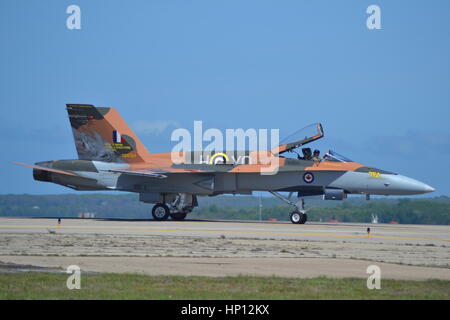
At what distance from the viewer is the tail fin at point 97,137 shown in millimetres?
35156

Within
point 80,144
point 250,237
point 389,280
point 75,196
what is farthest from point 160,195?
point 75,196

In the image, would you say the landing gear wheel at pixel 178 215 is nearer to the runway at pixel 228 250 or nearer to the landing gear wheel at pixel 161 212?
the landing gear wheel at pixel 161 212

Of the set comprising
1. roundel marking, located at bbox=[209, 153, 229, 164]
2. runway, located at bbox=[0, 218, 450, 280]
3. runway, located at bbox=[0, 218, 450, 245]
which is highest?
roundel marking, located at bbox=[209, 153, 229, 164]

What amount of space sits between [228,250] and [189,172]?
13.1 m

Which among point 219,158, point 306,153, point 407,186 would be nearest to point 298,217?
point 306,153

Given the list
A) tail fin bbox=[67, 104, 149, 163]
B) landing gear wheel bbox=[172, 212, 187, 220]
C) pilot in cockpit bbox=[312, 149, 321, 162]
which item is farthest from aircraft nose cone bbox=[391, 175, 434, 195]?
tail fin bbox=[67, 104, 149, 163]

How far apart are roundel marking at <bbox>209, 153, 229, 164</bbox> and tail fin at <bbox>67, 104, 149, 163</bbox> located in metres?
3.64

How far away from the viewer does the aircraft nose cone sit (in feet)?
105

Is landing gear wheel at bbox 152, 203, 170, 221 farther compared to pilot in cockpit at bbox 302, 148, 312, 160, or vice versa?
landing gear wheel at bbox 152, 203, 170, 221

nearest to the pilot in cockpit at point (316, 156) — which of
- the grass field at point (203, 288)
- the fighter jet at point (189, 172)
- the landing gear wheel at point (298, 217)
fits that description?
the fighter jet at point (189, 172)

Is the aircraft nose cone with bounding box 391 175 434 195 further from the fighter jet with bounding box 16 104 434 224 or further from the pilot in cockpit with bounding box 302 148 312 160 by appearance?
the pilot in cockpit with bounding box 302 148 312 160
